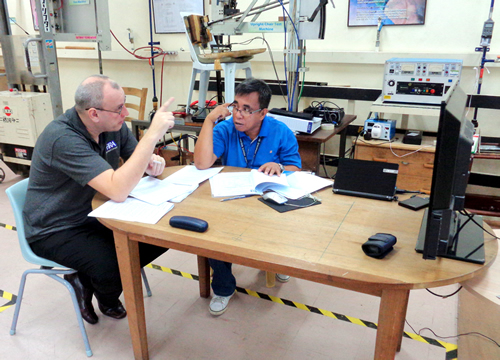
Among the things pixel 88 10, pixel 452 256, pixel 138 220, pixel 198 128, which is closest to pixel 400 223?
pixel 452 256

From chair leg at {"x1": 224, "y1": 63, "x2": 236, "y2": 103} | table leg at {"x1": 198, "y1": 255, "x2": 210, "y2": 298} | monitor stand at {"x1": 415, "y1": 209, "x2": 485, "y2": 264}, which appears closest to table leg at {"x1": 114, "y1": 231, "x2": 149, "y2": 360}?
table leg at {"x1": 198, "y1": 255, "x2": 210, "y2": 298}

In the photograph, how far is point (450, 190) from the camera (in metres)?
0.99

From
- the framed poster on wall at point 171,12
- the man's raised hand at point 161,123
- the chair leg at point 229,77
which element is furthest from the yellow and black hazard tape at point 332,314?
the framed poster on wall at point 171,12

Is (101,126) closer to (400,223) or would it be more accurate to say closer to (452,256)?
(400,223)

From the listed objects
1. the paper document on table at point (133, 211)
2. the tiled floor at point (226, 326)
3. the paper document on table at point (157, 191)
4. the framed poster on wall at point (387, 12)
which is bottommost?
the tiled floor at point (226, 326)

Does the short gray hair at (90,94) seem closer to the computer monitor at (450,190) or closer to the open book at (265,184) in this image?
the open book at (265,184)

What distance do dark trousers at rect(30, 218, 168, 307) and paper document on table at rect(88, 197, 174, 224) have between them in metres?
0.26

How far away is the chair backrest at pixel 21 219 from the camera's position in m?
1.54

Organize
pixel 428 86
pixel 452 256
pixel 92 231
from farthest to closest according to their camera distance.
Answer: pixel 428 86
pixel 92 231
pixel 452 256

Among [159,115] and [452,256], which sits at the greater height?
[159,115]

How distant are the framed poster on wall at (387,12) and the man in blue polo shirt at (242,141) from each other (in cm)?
190

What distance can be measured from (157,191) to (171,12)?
323 cm

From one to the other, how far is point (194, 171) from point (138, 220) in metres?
0.55

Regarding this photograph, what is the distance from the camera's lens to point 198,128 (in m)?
2.78
